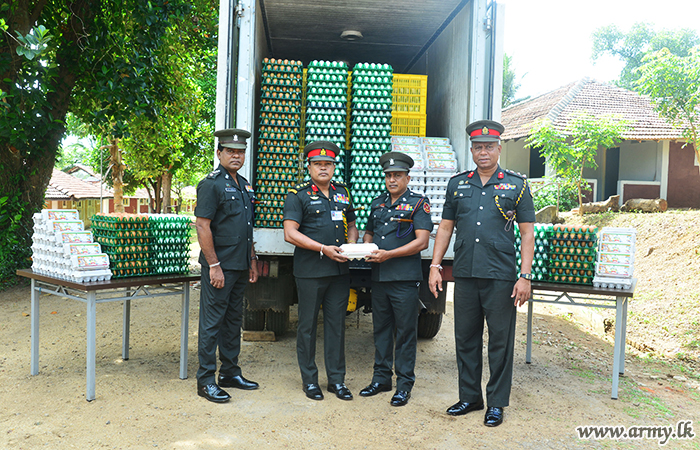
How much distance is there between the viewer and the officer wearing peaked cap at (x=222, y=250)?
3.97m

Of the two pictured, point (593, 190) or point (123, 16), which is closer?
point (123, 16)

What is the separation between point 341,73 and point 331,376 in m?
2.72

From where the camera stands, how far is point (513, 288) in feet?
12.2

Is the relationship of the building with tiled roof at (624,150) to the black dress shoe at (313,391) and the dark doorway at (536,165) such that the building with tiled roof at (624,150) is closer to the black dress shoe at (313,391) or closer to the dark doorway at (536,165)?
the dark doorway at (536,165)

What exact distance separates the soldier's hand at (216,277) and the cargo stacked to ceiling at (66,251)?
32.7 inches

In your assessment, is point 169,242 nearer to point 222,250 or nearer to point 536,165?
point 222,250

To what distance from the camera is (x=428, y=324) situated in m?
5.96

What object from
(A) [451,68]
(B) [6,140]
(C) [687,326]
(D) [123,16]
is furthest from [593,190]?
(B) [6,140]

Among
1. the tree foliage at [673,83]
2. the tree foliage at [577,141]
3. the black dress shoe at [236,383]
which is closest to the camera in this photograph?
the black dress shoe at [236,383]

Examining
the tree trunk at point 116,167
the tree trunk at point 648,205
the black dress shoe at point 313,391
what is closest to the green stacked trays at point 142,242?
the black dress shoe at point 313,391

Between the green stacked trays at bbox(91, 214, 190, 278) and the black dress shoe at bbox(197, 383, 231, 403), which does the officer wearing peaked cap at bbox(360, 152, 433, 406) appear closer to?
the black dress shoe at bbox(197, 383, 231, 403)

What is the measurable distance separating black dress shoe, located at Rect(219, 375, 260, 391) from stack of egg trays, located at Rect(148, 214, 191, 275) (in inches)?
40.1

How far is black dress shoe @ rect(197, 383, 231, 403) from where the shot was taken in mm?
3969

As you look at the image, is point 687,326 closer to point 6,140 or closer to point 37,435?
point 37,435
